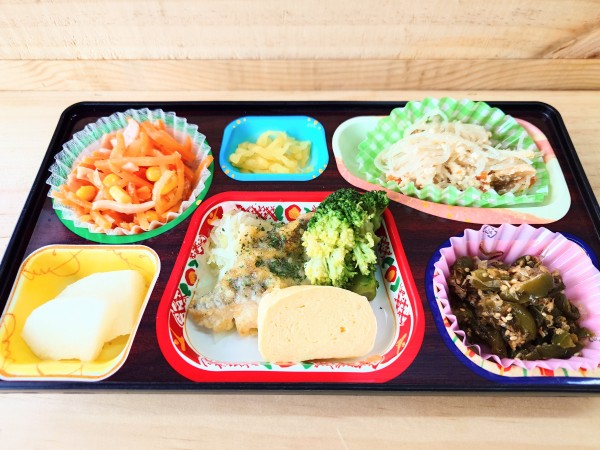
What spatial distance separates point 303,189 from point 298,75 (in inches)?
34.4

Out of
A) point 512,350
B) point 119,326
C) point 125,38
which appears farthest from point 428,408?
point 125,38

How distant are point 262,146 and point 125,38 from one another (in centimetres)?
99

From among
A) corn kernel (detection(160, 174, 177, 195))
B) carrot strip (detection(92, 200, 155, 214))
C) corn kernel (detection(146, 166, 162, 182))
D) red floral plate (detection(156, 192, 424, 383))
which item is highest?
corn kernel (detection(146, 166, 162, 182))

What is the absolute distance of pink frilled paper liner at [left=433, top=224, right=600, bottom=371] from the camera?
62.2 inches

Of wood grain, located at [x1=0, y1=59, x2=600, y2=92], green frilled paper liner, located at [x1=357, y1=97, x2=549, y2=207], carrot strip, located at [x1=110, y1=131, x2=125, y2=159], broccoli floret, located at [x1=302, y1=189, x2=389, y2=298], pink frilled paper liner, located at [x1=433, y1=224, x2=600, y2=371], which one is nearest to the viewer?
pink frilled paper liner, located at [x1=433, y1=224, x2=600, y2=371]

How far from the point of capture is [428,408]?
1536 millimetres

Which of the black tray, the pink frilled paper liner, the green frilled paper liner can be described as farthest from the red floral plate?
the green frilled paper liner

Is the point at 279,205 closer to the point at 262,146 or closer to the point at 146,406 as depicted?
the point at 262,146

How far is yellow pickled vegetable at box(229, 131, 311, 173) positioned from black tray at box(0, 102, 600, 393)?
138 mm

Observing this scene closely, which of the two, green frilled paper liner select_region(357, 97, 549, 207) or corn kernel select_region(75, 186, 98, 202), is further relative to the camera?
green frilled paper liner select_region(357, 97, 549, 207)

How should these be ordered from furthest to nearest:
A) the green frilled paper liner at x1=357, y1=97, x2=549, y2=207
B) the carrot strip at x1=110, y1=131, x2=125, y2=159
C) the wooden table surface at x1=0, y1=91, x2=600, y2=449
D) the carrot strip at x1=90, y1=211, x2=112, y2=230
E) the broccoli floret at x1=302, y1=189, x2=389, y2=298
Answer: the green frilled paper liner at x1=357, y1=97, x2=549, y2=207, the carrot strip at x1=110, y1=131, x2=125, y2=159, the carrot strip at x1=90, y1=211, x2=112, y2=230, the broccoli floret at x1=302, y1=189, x2=389, y2=298, the wooden table surface at x1=0, y1=91, x2=600, y2=449

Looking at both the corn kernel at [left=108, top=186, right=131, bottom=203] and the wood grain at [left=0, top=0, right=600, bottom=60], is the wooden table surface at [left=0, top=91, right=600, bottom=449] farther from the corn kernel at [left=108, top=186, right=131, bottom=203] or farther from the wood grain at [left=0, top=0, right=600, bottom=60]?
the wood grain at [left=0, top=0, right=600, bottom=60]

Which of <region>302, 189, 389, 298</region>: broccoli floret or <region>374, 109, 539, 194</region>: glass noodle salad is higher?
<region>374, 109, 539, 194</region>: glass noodle salad

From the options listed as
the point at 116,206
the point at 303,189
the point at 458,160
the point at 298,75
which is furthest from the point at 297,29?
the point at 116,206
